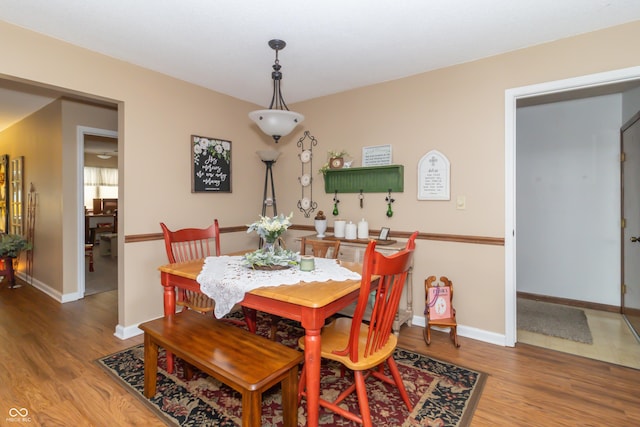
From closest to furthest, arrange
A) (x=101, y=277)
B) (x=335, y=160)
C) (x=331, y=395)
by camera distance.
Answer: (x=331, y=395)
(x=335, y=160)
(x=101, y=277)

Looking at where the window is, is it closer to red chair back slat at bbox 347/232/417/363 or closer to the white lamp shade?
the white lamp shade

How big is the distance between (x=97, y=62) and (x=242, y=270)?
84.2 inches

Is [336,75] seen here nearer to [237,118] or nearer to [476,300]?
[237,118]

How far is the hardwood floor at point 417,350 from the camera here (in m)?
1.79

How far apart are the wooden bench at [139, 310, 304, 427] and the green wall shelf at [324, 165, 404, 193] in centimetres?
200

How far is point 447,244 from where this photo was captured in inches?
116

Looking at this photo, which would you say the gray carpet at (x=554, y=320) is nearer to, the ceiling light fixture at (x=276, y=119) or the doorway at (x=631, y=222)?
the doorway at (x=631, y=222)

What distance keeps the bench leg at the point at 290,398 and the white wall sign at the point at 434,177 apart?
2039mm

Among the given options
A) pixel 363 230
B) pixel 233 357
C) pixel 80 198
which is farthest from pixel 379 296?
pixel 80 198

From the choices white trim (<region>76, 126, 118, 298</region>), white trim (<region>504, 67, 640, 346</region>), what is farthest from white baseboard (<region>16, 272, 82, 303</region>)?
white trim (<region>504, 67, 640, 346</region>)

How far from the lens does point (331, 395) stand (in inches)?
77.2

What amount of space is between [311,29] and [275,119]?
0.68 meters

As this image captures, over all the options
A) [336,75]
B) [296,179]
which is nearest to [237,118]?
[296,179]

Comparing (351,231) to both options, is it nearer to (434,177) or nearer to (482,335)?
(434,177)
